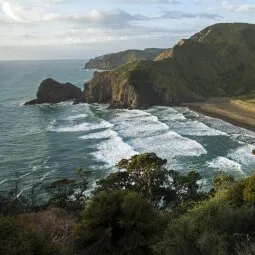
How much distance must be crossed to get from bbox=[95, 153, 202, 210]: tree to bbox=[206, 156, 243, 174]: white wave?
45.6ft

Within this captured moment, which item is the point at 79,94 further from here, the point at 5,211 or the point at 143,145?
the point at 5,211

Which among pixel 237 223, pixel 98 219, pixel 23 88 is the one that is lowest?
pixel 23 88

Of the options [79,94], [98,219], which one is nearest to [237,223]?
[98,219]

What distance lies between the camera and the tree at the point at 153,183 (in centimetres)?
3894

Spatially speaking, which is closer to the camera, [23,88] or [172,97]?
[172,97]

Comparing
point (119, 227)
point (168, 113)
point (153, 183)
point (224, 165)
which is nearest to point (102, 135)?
point (224, 165)

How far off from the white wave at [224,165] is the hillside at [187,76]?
54193 mm

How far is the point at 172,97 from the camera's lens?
115312mm

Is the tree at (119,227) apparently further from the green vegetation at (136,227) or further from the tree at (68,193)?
→ the tree at (68,193)

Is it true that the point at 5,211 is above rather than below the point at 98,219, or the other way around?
below

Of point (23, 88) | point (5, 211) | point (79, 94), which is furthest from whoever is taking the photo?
point (23, 88)

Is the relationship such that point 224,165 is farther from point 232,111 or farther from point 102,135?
point 232,111

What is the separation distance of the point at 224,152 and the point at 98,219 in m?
41.6


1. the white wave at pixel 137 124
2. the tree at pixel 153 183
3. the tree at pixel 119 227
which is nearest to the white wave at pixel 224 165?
the tree at pixel 153 183
